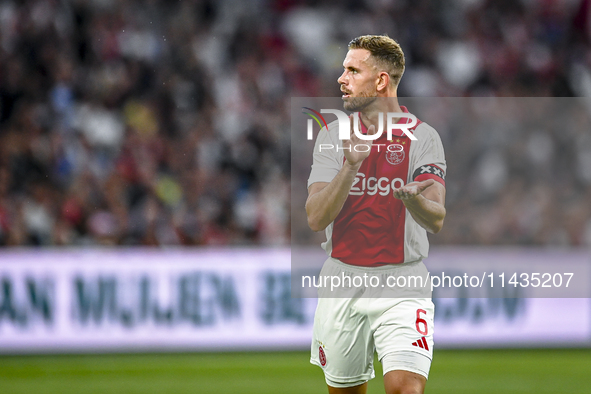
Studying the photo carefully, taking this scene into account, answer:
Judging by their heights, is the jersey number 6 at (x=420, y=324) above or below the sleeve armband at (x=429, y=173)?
below

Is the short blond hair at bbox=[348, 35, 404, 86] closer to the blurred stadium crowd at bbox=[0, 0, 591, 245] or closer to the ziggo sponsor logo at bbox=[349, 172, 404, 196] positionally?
the ziggo sponsor logo at bbox=[349, 172, 404, 196]

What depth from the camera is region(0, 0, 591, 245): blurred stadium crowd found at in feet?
32.8

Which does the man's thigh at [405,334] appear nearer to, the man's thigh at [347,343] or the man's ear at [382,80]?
the man's thigh at [347,343]

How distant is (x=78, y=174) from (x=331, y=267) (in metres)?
6.60

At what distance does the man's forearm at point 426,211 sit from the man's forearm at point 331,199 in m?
0.28

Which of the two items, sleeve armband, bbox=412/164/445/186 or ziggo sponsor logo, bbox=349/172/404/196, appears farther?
ziggo sponsor logo, bbox=349/172/404/196

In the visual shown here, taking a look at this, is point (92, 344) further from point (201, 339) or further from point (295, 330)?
point (295, 330)

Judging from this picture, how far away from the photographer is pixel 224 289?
923 centimetres

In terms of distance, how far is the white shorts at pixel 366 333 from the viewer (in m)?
3.93

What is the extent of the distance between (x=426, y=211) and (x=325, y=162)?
2.01 feet

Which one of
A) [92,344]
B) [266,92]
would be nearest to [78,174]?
[92,344]

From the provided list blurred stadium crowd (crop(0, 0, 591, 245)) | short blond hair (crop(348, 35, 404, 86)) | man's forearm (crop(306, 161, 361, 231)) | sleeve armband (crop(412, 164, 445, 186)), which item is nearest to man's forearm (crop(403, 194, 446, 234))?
sleeve armband (crop(412, 164, 445, 186))

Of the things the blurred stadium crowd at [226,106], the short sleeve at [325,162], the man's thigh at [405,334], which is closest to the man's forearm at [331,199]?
the short sleeve at [325,162]

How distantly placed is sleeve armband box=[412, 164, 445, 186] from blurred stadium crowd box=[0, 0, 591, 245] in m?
5.64
